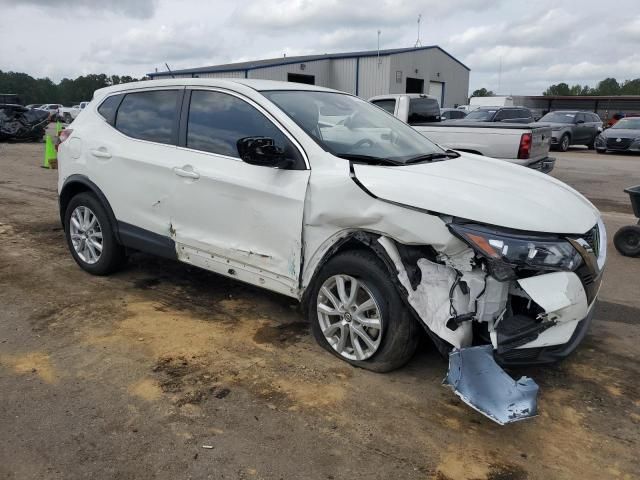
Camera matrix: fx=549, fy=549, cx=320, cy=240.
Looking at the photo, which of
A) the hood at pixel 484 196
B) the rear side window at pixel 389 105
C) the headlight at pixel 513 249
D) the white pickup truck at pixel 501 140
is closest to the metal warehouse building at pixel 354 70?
the rear side window at pixel 389 105

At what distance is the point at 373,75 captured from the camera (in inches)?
1394

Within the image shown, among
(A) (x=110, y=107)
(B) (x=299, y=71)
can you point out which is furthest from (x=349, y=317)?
(B) (x=299, y=71)

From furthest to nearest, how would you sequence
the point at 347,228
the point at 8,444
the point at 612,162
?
1. the point at 612,162
2. the point at 347,228
3. the point at 8,444

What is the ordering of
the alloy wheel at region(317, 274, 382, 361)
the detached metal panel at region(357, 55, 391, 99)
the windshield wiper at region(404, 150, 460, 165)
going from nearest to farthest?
the alloy wheel at region(317, 274, 382, 361)
the windshield wiper at region(404, 150, 460, 165)
the detached metal panel at region(357, 55, 391, 99)

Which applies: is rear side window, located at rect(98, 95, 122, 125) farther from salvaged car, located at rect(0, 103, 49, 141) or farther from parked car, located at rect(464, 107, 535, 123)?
salvaged car, located at rect(0, 103, 49, 141)

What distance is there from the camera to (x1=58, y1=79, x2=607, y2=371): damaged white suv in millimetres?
2996

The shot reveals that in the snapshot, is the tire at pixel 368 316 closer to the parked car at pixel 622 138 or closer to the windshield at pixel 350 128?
the windshield at pixel 350 128

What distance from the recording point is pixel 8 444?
283 cm

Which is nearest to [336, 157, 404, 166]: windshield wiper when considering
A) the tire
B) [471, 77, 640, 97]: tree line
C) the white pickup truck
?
the tire

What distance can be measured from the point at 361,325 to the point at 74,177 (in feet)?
11.0

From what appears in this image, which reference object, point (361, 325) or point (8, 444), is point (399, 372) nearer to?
point (361, 325)

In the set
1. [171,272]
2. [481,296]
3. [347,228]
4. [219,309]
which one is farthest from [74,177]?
[481,296]

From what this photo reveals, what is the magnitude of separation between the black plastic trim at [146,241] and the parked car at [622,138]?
65.3ft

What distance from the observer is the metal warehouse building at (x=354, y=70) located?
3284 cm
